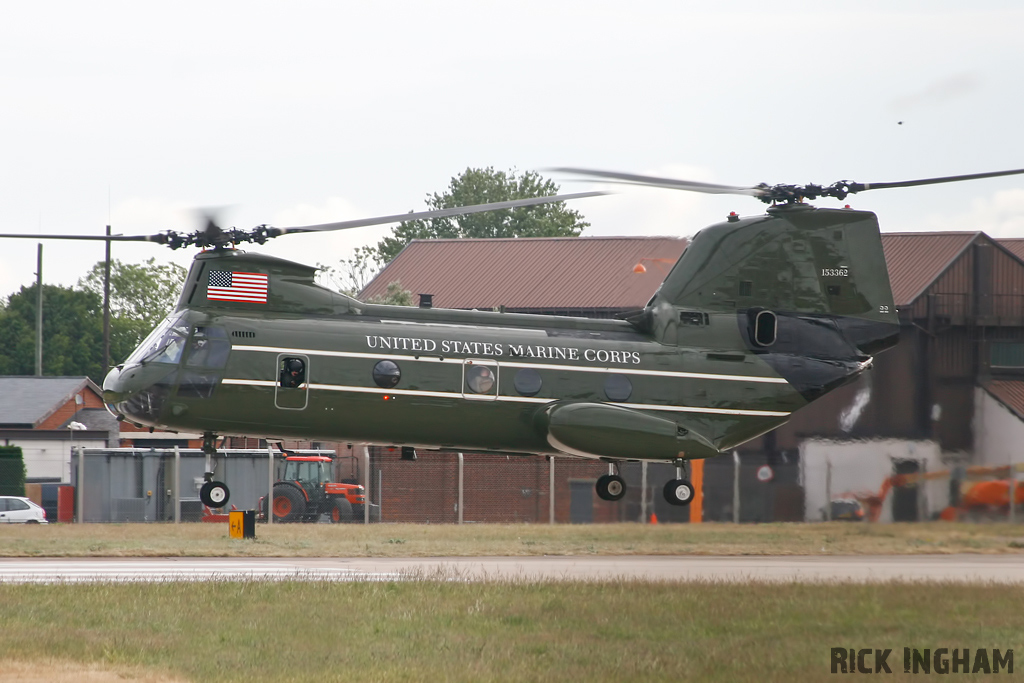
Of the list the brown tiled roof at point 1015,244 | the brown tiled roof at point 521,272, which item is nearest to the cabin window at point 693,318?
the brown tiled roof at point 521,272

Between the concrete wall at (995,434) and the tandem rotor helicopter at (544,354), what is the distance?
560 inches

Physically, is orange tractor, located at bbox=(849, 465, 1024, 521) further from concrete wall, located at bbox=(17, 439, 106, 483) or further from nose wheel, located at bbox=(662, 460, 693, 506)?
concrete wall, located at bbox=(17, 439, 106, 483)

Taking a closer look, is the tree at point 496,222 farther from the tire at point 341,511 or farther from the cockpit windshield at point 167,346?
the cockpit windshield at point 167,346

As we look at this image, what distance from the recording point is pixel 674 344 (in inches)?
844

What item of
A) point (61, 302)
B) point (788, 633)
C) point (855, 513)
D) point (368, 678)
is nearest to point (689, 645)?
point (788, 633)

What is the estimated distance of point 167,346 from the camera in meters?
19.3

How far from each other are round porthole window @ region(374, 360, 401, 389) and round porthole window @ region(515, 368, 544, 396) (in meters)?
1.98

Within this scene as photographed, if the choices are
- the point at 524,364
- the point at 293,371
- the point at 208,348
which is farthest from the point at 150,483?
the point at 524,364

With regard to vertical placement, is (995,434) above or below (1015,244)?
below

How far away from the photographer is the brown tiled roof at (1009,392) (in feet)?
130

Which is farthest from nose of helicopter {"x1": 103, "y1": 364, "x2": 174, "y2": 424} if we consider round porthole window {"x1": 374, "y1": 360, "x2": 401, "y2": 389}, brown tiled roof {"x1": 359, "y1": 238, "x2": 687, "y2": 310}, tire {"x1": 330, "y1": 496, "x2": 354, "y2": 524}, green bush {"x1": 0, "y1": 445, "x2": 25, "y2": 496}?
brown tiled roof {"x1": 359, "y1": 238, "x2": 687, "y2": 310}

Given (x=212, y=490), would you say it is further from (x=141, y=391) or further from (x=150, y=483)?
(x=150, y=483)

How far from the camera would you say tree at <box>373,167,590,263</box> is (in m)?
93.6

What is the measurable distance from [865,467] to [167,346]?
19961 millimetres
